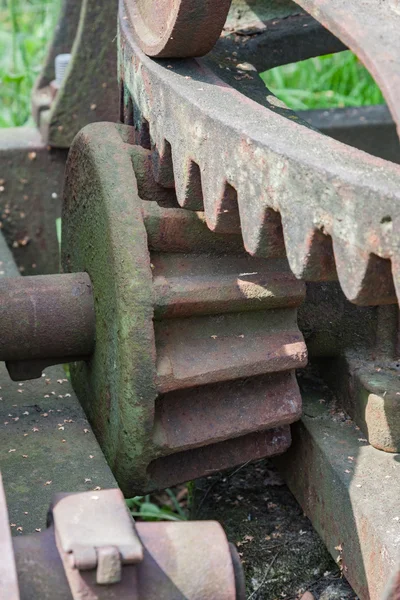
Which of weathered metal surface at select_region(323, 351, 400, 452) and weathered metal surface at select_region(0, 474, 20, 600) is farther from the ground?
weathered metal surface at select_region(0, 474, 20, 600)

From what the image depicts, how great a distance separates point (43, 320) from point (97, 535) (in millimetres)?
791

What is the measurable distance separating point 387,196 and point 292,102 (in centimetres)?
309

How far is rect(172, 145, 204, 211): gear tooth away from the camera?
166 cm

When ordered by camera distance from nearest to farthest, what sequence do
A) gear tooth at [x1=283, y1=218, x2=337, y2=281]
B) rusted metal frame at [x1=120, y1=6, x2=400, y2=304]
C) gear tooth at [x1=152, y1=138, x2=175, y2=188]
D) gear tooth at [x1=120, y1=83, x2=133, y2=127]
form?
rusted metal frame at [x1=120, y1=6, x2=400, y2=304], gear tooth at [x1=283, y1=218, x2=337, y2=281], gear tooth at [x1=152, y1=138, x2=175, y2=188], gear tooth at [x1=120, y1=83, x2=133, y2=127]

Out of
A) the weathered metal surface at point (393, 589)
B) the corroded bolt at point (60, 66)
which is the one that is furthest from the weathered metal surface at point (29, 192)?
the weathered metal surface at point (393, 589)

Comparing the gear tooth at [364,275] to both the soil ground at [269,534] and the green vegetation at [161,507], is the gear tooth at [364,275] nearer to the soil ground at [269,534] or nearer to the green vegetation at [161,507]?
the soil ground at [269,534]

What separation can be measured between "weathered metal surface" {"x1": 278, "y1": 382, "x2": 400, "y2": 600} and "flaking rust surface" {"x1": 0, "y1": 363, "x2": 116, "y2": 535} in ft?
1.29

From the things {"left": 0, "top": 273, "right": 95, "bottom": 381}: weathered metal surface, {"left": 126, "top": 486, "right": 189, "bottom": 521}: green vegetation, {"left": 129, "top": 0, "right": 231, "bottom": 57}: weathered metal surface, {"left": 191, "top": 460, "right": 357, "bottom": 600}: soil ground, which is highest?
{"left": 129, "top": 0, "right": 231, "bottom": 57}: weathered metal surface

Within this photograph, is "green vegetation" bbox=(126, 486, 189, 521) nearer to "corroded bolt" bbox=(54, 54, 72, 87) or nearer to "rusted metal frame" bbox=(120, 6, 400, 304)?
"rusted metal frame" bbox=(120, 6, 400, 304)

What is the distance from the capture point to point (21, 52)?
392 cm

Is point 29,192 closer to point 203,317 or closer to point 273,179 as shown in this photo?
point 203,317

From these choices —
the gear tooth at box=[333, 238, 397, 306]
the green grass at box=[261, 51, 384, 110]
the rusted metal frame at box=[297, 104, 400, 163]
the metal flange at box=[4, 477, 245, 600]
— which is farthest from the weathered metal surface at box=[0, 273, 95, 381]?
the green grass at box=[261, 51, 384, 110]

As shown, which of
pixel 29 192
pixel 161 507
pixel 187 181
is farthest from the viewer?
pixel 29 192

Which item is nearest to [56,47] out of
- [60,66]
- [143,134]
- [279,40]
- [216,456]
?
[60,66]
